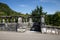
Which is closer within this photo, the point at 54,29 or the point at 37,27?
the point at 54,29

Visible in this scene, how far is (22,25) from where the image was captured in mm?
7023

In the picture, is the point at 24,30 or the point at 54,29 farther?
the point at 24,30

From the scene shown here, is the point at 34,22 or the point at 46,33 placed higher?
the point at 34,22

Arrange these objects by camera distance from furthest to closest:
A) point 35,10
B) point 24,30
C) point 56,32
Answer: point 35,10 < point 24,30 < point 56,32

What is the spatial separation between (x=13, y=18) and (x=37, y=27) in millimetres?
1791

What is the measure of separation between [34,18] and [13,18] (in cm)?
147

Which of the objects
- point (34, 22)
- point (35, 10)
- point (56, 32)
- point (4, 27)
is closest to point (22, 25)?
point (34, 22)

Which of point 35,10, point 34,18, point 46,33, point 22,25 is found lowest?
point 46,33

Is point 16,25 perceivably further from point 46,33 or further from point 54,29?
point 54,29

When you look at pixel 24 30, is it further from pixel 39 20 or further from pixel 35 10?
pixel 35 10

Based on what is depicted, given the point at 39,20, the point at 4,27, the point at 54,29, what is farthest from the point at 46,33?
the point at 4,27

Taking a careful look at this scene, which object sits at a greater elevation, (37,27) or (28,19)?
(28,19)

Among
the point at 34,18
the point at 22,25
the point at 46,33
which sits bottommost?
the point at 46,33

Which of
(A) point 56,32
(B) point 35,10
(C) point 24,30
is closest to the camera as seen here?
(A) point 56,32
